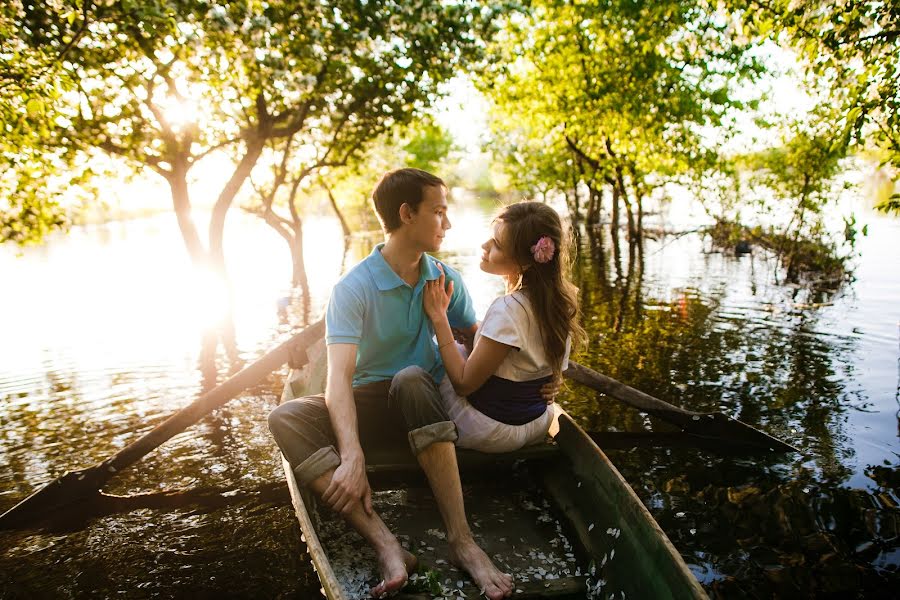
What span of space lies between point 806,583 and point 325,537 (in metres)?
3.15

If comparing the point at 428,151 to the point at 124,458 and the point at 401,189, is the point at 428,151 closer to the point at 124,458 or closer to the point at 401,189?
Result: the point at 124,458

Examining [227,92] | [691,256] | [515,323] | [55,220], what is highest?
[227,92]

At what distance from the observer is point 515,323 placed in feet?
11.3

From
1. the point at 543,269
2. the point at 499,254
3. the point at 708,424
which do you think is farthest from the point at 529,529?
the point at 708,424

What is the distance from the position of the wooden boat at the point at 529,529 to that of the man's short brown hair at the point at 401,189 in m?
1.57

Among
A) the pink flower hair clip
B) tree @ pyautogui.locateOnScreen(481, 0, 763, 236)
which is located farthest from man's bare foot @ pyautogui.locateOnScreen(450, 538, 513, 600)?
tree @ pyautogui.locateOnScreen(481, 0, 763, 236)

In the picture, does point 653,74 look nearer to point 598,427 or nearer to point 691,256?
point 691,256

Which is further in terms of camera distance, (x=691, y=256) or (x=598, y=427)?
(x=691, y=256)

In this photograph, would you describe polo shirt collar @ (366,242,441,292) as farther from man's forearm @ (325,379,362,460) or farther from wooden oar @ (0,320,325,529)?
wooden oar @ (0,320,325,529)

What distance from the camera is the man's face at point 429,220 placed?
146 inches

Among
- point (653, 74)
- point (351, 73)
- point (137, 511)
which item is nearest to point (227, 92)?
point (351, 73)

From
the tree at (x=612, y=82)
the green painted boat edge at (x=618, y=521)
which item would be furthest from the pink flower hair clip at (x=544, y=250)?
the tree at (x=612, y=82)

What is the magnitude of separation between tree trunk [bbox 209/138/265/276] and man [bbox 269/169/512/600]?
9432mm

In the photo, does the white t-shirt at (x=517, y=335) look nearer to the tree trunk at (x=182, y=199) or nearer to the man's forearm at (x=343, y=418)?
the man's forearm at (x=343, y=418)
